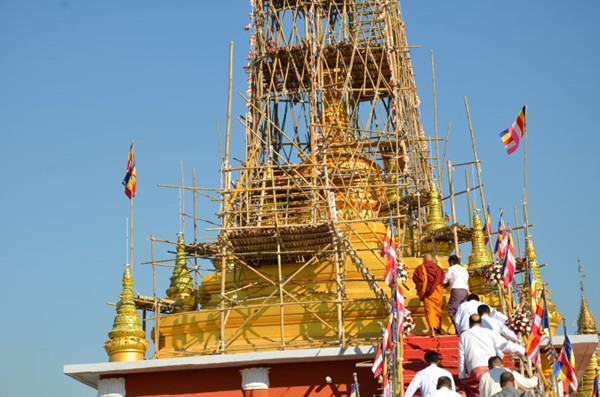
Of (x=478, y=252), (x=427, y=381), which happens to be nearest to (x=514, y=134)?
(x=478, y=252)

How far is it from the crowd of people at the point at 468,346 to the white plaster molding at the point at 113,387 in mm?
6645

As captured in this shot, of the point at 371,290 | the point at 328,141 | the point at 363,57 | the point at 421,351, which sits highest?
the point at 363,57

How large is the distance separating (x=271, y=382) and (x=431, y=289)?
3.91 metres

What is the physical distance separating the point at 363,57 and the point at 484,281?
33.8 feet

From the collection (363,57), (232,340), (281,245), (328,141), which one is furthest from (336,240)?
(363,57)

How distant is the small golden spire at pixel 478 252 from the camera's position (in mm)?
24562

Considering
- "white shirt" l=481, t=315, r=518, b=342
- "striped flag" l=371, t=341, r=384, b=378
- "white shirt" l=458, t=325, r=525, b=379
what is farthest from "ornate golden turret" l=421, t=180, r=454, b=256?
"white shirt" l=458, t=325, r=525, b=379

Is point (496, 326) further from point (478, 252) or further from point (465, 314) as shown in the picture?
point (478, 252)

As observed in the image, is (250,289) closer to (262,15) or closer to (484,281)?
(484,281)

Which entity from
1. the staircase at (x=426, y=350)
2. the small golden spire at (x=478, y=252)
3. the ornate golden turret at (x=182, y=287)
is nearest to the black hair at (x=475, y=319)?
the staircase at (x=426, y=350)

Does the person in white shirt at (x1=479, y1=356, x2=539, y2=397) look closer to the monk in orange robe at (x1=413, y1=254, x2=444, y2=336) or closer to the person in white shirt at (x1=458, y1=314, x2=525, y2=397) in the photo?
the person in white shirt at (x1=458, y1=314, x2=525, y2=397)

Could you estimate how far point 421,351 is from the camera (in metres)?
19.5

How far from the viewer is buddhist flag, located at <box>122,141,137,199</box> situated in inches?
1034

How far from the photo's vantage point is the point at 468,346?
16078 mm
